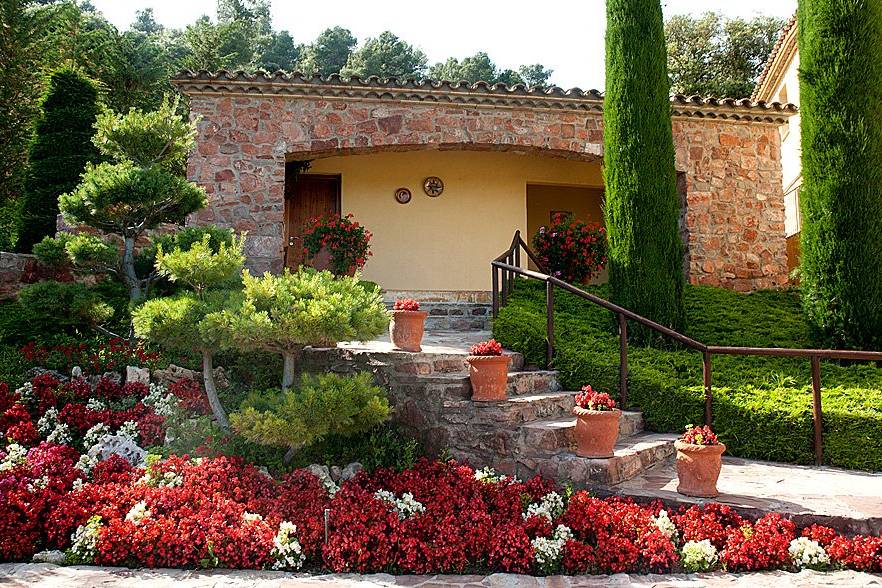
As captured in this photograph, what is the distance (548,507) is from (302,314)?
1931mm

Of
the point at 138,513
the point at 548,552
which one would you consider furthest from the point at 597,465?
the point at 138,513

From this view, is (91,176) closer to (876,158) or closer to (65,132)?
(65,132)

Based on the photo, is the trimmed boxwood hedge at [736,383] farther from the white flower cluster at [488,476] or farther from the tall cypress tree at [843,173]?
the white flower cluster at [488,476]

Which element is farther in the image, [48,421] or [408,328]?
[408,328]

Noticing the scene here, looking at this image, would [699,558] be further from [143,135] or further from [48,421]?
[143,135]

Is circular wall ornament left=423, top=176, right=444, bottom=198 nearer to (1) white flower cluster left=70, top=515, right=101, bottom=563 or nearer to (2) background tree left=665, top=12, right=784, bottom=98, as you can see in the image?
(1) white flower cluster left=70, top=515, right=101, bottom=563

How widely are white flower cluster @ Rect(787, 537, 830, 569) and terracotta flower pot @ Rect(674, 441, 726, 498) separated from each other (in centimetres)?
56

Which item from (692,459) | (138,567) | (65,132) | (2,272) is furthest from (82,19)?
(692,459)

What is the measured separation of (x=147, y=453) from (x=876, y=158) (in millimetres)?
7378

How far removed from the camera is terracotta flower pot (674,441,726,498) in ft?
12.9

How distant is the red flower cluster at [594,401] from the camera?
4.24 meters

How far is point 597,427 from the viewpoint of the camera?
421cm

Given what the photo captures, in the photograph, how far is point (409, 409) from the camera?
4746 millimetres

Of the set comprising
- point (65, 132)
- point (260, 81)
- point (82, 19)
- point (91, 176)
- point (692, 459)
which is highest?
point (82, 19)
